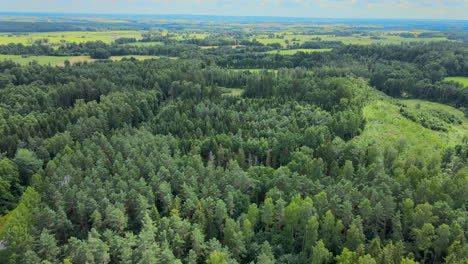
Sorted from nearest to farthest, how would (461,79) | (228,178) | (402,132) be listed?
(228,178), (402,132), (461,79)

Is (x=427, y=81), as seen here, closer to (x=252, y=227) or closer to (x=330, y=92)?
(x=330, y=92)

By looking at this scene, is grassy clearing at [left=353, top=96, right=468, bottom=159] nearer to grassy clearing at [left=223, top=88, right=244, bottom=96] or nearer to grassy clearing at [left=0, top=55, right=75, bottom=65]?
grassy clearing at [left=223, top=88, right=244, bottom=96]

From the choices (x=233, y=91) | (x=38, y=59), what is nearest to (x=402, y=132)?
(x=233, y=91)

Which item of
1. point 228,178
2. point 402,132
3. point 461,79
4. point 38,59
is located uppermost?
point 38,59

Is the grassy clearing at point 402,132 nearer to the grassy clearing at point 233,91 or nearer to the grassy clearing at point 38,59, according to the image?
the grassy clearing at point 233,91

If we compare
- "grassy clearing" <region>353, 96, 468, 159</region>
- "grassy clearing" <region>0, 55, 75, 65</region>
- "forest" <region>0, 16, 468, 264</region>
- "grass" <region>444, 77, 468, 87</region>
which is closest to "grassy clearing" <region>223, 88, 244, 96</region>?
"forest" <region>0, 16, 468, 264</region>

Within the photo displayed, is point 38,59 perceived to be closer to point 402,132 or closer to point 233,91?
point 233,91

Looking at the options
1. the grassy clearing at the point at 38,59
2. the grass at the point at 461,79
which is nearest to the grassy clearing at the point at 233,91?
the grassy clearing at the point at 38,59
